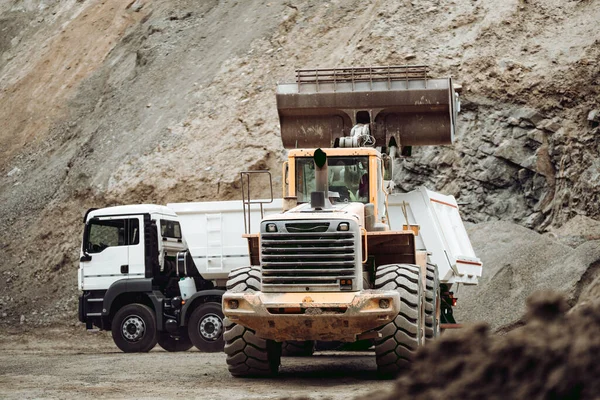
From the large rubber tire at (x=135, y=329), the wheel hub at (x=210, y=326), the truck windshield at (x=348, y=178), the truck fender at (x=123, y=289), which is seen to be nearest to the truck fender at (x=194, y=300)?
the wheel hub at (x=210, y=326)

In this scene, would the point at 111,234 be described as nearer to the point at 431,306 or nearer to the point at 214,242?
the point at 214,242

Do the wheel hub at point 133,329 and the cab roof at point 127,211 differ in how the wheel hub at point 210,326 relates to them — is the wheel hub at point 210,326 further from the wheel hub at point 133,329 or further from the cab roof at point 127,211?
the cab roof at point 127,211

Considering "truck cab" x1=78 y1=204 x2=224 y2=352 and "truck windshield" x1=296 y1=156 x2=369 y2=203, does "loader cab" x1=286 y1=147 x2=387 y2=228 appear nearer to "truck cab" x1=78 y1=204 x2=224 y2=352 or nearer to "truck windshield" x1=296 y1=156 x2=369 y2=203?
"truck windshield" x1=296 y1=156 x2=369 y2=203

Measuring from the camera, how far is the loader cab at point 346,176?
1271cm

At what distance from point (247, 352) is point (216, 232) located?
19.6ft

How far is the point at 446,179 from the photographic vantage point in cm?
2500

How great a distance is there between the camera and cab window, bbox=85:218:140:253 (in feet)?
62.5

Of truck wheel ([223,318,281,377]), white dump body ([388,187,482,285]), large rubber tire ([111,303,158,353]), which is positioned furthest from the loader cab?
A: large rubber tire ([111,303,158,353])

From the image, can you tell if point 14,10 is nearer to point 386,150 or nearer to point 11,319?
point 11,319

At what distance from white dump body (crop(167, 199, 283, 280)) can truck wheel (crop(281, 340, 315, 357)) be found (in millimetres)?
2360

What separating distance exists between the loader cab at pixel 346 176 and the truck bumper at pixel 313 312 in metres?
1.87

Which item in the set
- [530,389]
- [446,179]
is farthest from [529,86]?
[530,389]

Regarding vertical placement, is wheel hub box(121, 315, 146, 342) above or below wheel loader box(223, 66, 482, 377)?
below

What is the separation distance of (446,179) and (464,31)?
503 centimetres
